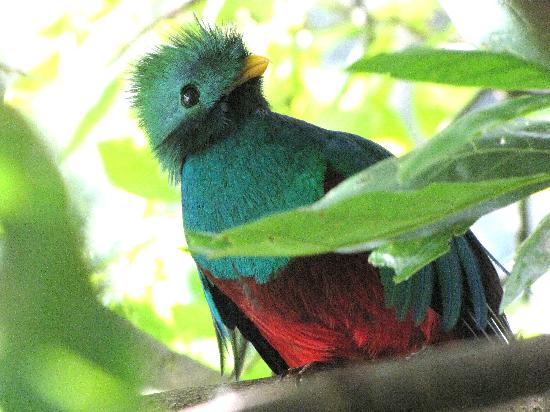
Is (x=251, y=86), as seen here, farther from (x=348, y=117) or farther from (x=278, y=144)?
(x=348, y=117)

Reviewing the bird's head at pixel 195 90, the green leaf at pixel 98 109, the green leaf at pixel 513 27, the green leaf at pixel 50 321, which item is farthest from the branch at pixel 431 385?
the green leaf at pixel 98 109

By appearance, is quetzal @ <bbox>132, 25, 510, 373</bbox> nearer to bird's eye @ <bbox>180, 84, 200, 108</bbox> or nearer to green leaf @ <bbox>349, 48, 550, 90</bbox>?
bird's eye @ <bbox>180, 84, 200, 108</bbox>

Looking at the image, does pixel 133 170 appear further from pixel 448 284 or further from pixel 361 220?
pixel 361 220

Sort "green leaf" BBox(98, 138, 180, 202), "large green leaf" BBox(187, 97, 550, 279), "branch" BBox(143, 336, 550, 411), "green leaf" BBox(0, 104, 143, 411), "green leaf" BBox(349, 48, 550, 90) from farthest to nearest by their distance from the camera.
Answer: "green leaf" BBox(98, 138, 180, 202) → "green leaf" BBox(349, 48, 550, 90) → "large green leaf" BBox(187, 97, 550, 279) → "branch" BBox(143, 336, 550, 411) → "green leaf" BBox(0, 104, 143, 411)

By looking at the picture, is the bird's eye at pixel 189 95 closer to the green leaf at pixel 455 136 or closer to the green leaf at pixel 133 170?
the green leaf at pixel 133 170

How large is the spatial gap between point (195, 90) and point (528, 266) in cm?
233

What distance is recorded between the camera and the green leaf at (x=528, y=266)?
3.81 feet

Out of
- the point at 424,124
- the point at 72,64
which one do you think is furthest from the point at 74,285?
the point at 424,124

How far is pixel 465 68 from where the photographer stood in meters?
1.21

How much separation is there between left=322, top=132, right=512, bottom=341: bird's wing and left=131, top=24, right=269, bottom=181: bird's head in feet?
1.64

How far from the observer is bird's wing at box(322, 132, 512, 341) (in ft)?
9.01

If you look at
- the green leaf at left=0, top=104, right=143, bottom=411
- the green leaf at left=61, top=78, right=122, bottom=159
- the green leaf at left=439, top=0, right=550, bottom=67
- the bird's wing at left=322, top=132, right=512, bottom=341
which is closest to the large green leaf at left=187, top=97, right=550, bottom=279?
the green leaf at left=439, top=0, right=550, bottom=67

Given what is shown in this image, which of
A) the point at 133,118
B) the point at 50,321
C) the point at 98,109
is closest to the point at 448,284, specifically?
the point at 133,118

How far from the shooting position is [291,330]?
3.04 m
